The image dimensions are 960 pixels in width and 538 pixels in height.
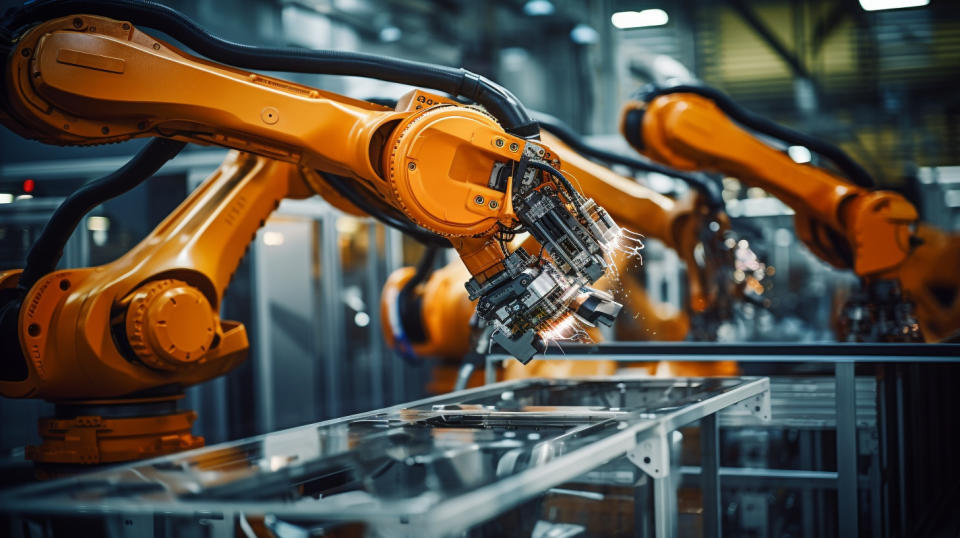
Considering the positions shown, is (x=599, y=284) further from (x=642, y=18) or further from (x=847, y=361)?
(x=642, y=18)

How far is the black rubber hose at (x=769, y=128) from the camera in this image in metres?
4.52

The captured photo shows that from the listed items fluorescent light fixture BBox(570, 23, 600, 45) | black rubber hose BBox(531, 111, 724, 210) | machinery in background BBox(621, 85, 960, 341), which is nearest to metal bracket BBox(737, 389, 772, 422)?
machinery in background BBox(621, 85, 960, 341)

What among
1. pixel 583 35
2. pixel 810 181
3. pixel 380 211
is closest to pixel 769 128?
pixel 810 181

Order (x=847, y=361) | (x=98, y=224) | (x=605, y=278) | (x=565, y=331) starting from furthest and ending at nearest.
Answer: (x=98, y=224)
(x=605, y=278)
(x=847, y=361)
(x=565, y=331)

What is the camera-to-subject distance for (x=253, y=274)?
7.00 metres

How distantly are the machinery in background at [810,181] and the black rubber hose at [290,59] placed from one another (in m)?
1.87

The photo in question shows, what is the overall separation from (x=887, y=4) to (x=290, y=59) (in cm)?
935

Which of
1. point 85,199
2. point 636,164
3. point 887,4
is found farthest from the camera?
point 887,4

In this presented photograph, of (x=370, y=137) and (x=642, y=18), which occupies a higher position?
(x=642, y=18)

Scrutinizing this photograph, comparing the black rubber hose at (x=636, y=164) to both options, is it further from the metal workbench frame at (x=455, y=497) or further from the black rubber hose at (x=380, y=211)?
the metal workbench frame at (x=455, y=497)

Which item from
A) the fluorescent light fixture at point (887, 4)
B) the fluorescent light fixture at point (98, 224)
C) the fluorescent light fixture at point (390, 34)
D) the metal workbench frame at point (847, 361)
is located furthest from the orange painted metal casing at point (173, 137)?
the fluorescent light fixture at point (887, 4)

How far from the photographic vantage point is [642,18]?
36.2 feet

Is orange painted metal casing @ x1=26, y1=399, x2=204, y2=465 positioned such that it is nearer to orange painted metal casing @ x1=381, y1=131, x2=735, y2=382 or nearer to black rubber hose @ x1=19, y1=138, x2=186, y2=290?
black rubber hose @ x1=19, y1=138, x2=186, y2=290

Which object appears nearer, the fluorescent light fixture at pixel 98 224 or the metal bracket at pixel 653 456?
the metal bracket at pixel 653 456
